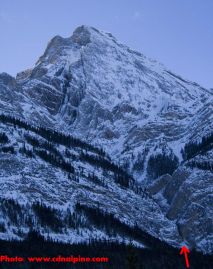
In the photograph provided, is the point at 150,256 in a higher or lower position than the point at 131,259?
higher

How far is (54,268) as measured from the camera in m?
175

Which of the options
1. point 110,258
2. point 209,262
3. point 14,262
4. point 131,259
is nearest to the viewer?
point 131,259

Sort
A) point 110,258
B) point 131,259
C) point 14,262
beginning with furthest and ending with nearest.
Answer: point 110,258 → point 14,262 → point 131,259

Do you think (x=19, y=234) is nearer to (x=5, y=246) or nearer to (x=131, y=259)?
(x=5, y=246)

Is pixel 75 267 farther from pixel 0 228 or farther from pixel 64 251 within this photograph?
pixel 0 228

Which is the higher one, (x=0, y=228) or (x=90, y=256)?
(x=0, y=228)

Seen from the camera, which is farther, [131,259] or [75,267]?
[75,267]

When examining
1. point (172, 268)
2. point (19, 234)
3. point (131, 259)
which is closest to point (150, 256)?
point (172, 268)

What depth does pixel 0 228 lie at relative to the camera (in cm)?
19688

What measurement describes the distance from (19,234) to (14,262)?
81.8 ft

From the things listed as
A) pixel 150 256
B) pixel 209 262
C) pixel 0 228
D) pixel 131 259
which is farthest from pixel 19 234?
pixel 131 259

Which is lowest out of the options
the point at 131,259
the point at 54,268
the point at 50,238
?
the point at 131,259

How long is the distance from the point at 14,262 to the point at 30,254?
22.1 ft

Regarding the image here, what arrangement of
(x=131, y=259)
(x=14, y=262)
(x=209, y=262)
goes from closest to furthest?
(x=131, y=259), (x=14, y=262), (x=209, y=262)
